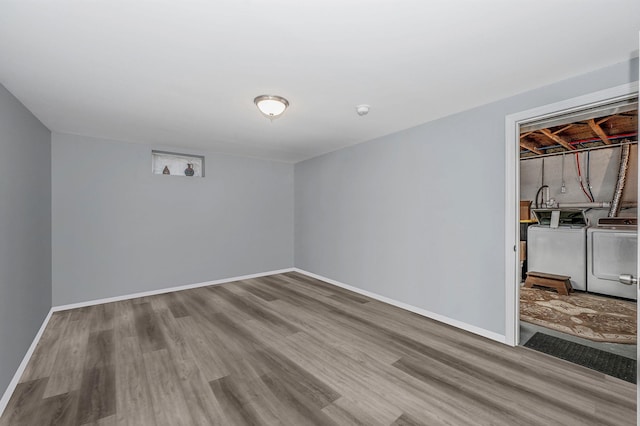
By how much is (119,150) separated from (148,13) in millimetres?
3264

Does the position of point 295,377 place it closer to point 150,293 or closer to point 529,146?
point 150,293

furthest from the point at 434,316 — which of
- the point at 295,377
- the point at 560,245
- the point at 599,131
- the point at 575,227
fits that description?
the point at 599,131

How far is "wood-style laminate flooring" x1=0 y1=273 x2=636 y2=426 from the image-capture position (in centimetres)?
172

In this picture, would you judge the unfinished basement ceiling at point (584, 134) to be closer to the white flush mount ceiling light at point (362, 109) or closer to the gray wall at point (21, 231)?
the white flush mount ceiling light at point (362, 109)

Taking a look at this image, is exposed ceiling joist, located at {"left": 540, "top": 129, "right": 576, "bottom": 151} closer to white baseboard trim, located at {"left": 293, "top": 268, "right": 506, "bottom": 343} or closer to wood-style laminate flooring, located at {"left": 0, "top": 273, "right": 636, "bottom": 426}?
white baseboard trim, located at {"left": 293, "top": 268, "right": 506, "bottom": 343}

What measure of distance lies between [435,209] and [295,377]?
2340 millimetres

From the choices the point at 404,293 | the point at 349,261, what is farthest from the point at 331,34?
the point at 349,261

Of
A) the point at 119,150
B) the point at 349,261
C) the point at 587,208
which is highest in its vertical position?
the point at 119,150

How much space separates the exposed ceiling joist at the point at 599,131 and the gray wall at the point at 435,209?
210 cm

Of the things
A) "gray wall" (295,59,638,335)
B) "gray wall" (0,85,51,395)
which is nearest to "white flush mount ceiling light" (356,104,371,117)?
"gray wall" (295,59,638,335)

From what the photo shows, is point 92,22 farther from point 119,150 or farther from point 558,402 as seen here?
point 558,402

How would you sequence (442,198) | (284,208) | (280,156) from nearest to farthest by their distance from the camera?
(442,198) → (280,156) → (284,208)

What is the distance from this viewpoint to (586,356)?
2375 mm

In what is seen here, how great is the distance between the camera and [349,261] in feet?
14.7
